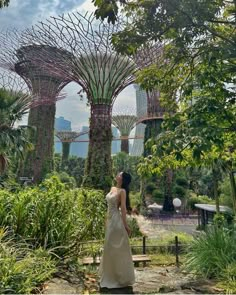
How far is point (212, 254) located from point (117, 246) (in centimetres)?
125

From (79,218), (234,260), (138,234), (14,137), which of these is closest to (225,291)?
(234,260)

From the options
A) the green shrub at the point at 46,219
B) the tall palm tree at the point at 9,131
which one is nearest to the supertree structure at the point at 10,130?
the tall palm tree at the point at 9,131

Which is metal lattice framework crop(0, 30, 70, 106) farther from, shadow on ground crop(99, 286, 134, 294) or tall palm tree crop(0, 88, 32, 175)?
shadow on ground crop(99, 286, 134, 294)

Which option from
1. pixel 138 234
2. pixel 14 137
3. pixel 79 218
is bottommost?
pixel 138 234

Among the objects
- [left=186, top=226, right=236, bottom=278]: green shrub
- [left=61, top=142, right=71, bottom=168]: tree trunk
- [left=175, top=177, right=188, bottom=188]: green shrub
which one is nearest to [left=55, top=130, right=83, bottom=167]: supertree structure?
[left=61, top=142, right=71, bottom=168]: tree trunk

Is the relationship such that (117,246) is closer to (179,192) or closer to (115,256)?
(115,256)

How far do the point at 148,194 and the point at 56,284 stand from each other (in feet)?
82.5

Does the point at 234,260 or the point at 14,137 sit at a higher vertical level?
the point at 14,137

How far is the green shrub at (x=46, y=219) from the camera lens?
4269 mm

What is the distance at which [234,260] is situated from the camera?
382 cm

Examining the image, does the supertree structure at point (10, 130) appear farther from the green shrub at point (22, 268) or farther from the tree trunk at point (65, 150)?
the tree trunk at point (65, 150)

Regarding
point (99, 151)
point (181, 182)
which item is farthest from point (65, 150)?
point (99, 151)

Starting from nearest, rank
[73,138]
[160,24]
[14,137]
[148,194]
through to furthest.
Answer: [160,24] → [14,137] → [148,194] → [73,138]

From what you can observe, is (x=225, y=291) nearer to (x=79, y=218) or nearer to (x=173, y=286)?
(x=173, y=286)
